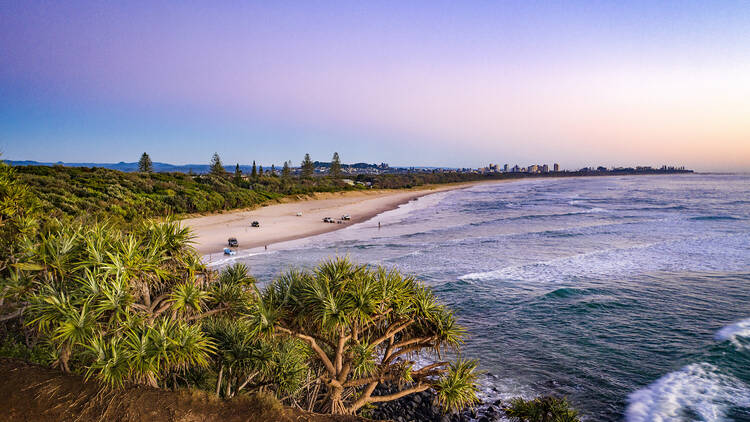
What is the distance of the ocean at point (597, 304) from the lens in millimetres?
12344

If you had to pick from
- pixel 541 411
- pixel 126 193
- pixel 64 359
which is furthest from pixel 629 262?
pixel 126 193

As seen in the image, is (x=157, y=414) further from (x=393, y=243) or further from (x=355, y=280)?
(x=393, y=243)

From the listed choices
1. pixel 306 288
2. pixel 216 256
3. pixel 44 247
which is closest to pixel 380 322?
pixel 306 288

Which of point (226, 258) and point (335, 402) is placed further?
point (226, 258)

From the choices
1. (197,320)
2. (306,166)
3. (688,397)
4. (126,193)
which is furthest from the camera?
(306,166)

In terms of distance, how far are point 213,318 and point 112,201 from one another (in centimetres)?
4470

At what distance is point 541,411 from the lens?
1022 cm

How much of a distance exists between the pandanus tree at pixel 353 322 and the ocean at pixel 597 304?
4885 millimetres

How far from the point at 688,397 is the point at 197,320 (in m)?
14.5

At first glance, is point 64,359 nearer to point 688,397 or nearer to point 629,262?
point 688,397

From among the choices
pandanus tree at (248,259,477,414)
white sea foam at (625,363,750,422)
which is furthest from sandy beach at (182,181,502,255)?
white sea foam at (625,363,750,422)

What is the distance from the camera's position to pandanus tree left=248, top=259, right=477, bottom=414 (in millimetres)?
7129

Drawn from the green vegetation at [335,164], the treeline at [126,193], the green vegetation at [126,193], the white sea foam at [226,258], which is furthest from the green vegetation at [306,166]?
the white sea foam at [226,258]

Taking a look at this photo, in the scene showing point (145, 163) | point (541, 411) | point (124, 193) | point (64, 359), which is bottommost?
point (541, 411)
